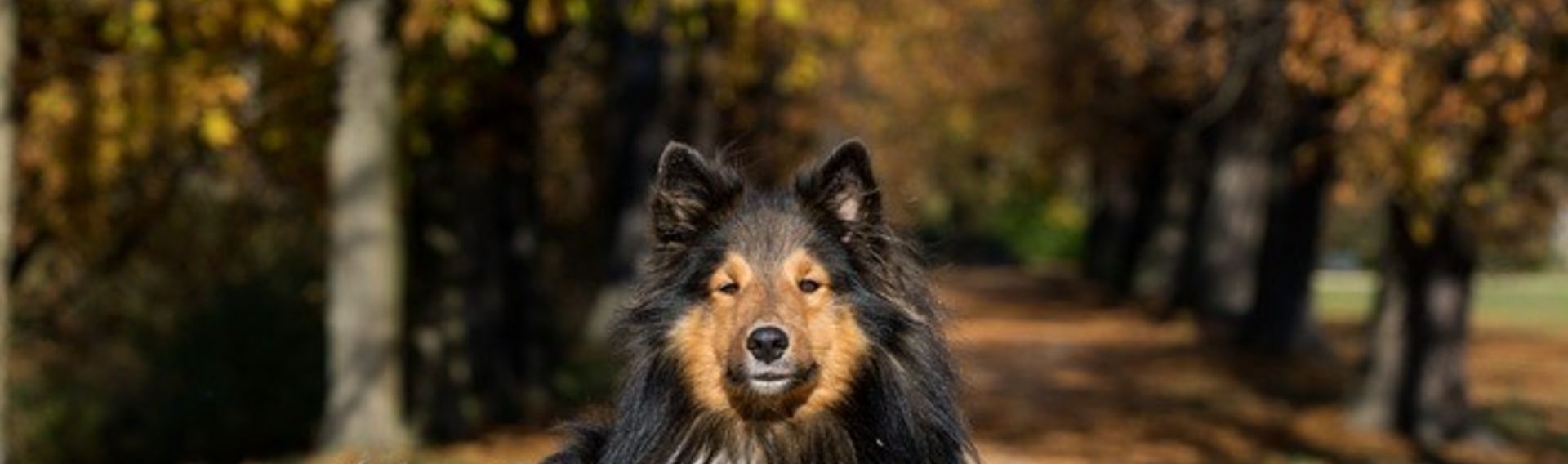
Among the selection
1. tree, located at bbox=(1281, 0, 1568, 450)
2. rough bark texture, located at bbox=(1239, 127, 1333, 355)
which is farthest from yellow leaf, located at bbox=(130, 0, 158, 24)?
rough bark texture, located at bbox=(1239, 127, 1333, 355)

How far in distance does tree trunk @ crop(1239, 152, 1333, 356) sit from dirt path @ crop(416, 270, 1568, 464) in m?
0.57

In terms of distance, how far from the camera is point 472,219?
22859mm

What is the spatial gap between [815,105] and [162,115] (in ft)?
82.8

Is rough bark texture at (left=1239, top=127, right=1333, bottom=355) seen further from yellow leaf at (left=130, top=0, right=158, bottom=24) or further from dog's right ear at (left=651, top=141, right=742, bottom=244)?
dog's right ear at (left=651, top=141, right=742, bottom=244)

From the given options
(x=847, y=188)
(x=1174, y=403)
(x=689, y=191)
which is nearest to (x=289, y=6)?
(x=689, y=191)

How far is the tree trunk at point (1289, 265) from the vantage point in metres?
31.5

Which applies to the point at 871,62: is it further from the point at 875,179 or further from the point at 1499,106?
the point at 875,179

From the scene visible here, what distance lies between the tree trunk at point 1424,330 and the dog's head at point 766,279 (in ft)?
50.9

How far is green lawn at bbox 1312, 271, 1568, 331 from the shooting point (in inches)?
2271

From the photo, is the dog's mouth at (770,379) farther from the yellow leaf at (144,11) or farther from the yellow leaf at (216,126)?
the yellow leaf at (216,126)

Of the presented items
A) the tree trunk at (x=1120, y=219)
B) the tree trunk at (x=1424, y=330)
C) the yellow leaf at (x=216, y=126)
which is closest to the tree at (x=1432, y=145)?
the tree trunk at (x=1424, y=330)

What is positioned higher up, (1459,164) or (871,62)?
(871,62)

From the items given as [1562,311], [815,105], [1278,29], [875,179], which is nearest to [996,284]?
[1562,311]

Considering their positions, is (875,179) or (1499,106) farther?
(1499,106)
